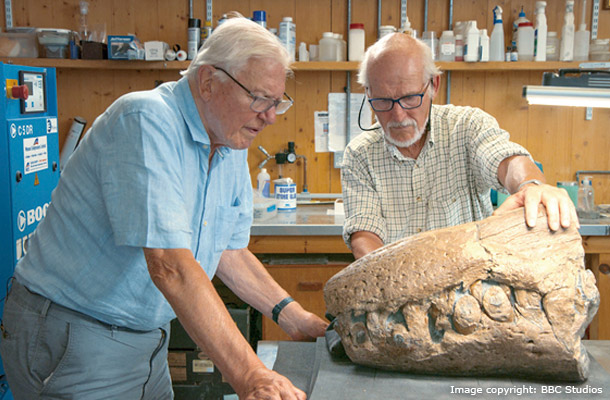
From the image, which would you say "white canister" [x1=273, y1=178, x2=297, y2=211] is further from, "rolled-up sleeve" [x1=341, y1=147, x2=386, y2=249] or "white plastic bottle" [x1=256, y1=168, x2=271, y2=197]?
"rolled-up sleeve" [x1=341, y1=147, x2=386, y2=249]

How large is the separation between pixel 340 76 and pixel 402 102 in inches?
76.9

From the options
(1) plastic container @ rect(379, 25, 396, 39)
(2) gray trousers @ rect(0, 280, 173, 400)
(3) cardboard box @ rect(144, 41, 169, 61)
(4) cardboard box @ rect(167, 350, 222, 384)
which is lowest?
(4) cardboard box @ rect(167, 350, 222, 384)

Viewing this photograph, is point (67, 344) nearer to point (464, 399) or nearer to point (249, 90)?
point (249, 90)

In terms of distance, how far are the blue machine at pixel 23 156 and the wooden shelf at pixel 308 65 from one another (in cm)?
69

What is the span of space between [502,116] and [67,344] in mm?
2933

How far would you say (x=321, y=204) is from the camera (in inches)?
144

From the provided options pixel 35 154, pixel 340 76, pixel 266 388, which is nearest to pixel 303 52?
pixel 340 76

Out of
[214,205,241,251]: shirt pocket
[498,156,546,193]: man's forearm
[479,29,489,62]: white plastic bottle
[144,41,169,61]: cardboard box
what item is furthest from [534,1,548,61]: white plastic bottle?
[214,205,241,251]: shirt pocket

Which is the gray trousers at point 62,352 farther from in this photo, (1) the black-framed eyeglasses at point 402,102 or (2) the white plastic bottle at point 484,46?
(2) the white plastic bottle at point 484,46

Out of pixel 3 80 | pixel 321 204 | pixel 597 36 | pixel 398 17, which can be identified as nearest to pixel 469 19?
pixel 398 17

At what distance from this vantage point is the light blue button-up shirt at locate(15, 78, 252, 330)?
1208mm

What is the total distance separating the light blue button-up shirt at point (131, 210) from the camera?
1.21 m

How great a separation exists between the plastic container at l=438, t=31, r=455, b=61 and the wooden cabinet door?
4.32 feet

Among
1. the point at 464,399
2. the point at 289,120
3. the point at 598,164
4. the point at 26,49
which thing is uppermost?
the point at 26,49
